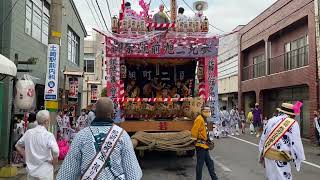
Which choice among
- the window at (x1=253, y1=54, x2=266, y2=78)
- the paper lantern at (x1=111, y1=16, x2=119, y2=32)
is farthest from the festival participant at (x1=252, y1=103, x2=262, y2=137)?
the paper lantern at (x1=111, y1=16, x2=119, y2=32)

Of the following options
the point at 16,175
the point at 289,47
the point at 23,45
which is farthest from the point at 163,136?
the point at 289,47

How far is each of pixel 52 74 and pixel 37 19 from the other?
8.58 meters

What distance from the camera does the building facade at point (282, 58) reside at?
66.3ft

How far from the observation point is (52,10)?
8.46 m

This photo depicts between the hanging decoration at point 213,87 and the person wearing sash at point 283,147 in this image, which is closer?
the person wearing sash at point 283,147

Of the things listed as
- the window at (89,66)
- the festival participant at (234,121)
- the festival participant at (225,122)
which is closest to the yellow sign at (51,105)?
the festival participant at (225,122)

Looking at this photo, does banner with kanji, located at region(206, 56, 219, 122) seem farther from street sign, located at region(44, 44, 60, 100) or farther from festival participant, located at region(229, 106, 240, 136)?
festival participant, located at region(229, 106, 240, 136)

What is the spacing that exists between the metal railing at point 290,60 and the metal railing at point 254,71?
6.05 feet

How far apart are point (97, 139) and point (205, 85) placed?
7968 mm

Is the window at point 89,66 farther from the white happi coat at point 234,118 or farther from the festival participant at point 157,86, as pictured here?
the festival participant at point 157,86

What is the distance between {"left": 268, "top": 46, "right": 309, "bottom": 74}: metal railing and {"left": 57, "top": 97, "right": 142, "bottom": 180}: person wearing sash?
18.8 metres

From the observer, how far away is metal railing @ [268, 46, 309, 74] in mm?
21584

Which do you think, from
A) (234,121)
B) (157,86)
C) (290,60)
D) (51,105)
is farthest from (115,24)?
(290,60)

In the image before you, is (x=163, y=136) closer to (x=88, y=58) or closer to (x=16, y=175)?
(x=16, y=175)
